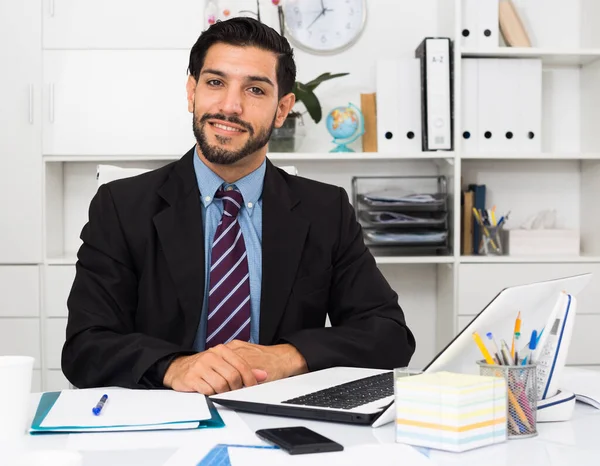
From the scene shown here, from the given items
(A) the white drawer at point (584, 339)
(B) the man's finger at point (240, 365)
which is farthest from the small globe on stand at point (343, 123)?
(B) the man's finger at point (240, 365)

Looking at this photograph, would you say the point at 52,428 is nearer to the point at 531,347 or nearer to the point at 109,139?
the point at 531,347

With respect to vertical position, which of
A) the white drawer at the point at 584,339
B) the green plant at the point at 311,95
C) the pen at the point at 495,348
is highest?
the green plant at the point at 311,95

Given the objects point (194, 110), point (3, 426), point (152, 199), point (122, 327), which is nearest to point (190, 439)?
point (3, 426)

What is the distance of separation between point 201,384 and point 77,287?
1.55 ft

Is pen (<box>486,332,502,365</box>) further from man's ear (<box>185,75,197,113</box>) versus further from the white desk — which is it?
man's ear (<box>185,75,197,113</box>)

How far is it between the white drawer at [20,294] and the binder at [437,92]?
1539mm

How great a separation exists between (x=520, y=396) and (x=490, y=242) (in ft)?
7.30

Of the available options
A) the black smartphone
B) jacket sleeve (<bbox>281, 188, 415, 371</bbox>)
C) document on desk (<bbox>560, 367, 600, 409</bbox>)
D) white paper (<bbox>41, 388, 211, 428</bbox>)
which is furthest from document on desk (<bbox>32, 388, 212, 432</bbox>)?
document on desk (<bbox>560, 367, 600, 409</bbox>)

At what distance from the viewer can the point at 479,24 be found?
3.17 m

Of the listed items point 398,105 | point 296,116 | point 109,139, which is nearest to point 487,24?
point 398,105

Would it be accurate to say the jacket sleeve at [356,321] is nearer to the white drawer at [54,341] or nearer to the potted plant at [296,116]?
the potted plant at [296,116]

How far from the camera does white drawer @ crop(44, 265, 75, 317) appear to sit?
3.06 metres

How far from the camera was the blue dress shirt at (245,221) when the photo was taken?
1.74 meters

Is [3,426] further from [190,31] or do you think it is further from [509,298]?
[190,31]
